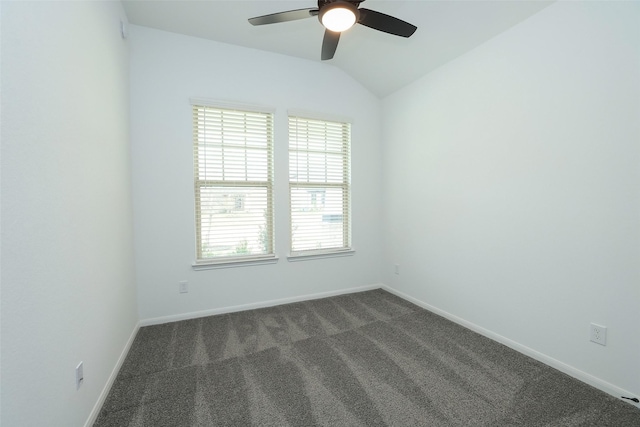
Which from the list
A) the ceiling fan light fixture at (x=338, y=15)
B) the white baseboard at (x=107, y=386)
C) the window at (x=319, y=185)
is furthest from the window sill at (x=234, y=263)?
the ceiling fan light fixture at (x=338, y=15)

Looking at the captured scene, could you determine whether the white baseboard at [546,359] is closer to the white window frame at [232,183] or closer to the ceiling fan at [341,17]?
the white window frame at [232,183]

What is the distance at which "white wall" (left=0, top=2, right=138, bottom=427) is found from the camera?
3.17 ft

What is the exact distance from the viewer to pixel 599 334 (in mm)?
1854

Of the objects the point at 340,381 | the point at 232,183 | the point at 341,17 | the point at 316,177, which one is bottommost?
the point at 340,381

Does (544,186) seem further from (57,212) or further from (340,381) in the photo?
(57,212)

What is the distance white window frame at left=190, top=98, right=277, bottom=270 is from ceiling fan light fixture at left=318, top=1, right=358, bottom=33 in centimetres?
157

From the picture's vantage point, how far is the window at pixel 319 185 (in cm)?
349

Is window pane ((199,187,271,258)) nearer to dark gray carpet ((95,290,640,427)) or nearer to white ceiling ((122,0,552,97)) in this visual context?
dark gray carpet ((95,290,640,427))

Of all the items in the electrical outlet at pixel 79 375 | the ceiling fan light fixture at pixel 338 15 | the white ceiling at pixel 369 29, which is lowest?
the electrical outlet at pixel 79 375

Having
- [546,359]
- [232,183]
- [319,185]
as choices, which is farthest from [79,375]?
[546,359]

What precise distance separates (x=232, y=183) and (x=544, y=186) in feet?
9.84

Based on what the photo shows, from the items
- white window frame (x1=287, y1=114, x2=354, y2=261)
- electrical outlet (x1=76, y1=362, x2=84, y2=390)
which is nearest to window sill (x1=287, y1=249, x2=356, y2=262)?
white window frame (x1=287, y1=114, x2=354, y2=261)

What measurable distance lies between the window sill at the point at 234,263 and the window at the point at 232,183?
0.03 metres

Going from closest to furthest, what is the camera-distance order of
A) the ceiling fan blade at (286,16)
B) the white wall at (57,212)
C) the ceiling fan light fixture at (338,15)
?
the white wall at (57,212), the ceiling fan light fixture at (338,15), the ceiling fan blade at (286,16)
